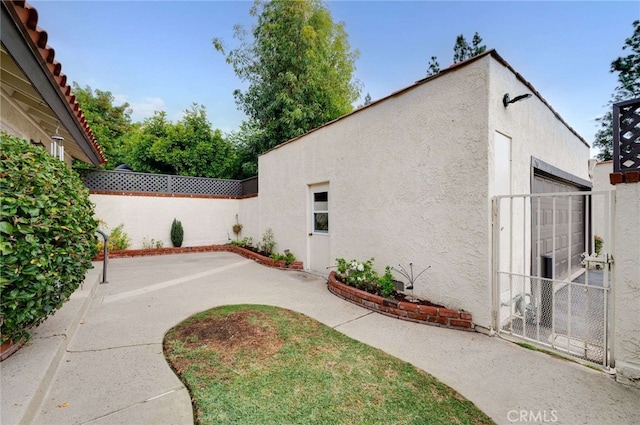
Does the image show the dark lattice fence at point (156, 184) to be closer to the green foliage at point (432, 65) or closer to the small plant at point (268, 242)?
the small plant at point (268, 242)

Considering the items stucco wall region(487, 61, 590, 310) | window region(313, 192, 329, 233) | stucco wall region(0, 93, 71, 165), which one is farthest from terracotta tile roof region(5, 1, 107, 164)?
window region(313, 192, 329, 233)

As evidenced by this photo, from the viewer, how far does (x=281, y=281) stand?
6379 millimetres

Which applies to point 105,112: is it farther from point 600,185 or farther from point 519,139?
point 600,185

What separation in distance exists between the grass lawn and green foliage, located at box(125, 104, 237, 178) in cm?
1105

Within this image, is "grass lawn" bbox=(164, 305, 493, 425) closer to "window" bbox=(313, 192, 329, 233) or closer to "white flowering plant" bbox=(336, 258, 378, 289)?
"white flowering plant" bbox=(336, 258, 378, 289)

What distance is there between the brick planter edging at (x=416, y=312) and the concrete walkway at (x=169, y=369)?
16 cm

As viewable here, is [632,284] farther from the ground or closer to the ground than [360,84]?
closer to the ground

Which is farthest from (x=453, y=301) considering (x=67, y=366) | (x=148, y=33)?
(x=148, y=33)

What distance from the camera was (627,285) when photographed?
8.38 ft

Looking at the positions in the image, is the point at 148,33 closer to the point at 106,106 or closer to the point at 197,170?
the point at 197,170

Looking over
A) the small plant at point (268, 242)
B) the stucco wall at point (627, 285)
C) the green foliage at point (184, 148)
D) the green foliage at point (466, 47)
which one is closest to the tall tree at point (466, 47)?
the green foliage at point (466, 47)

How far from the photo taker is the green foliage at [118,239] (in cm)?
934

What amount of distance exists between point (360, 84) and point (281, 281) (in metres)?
13.1

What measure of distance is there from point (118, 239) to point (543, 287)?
1214 cm
